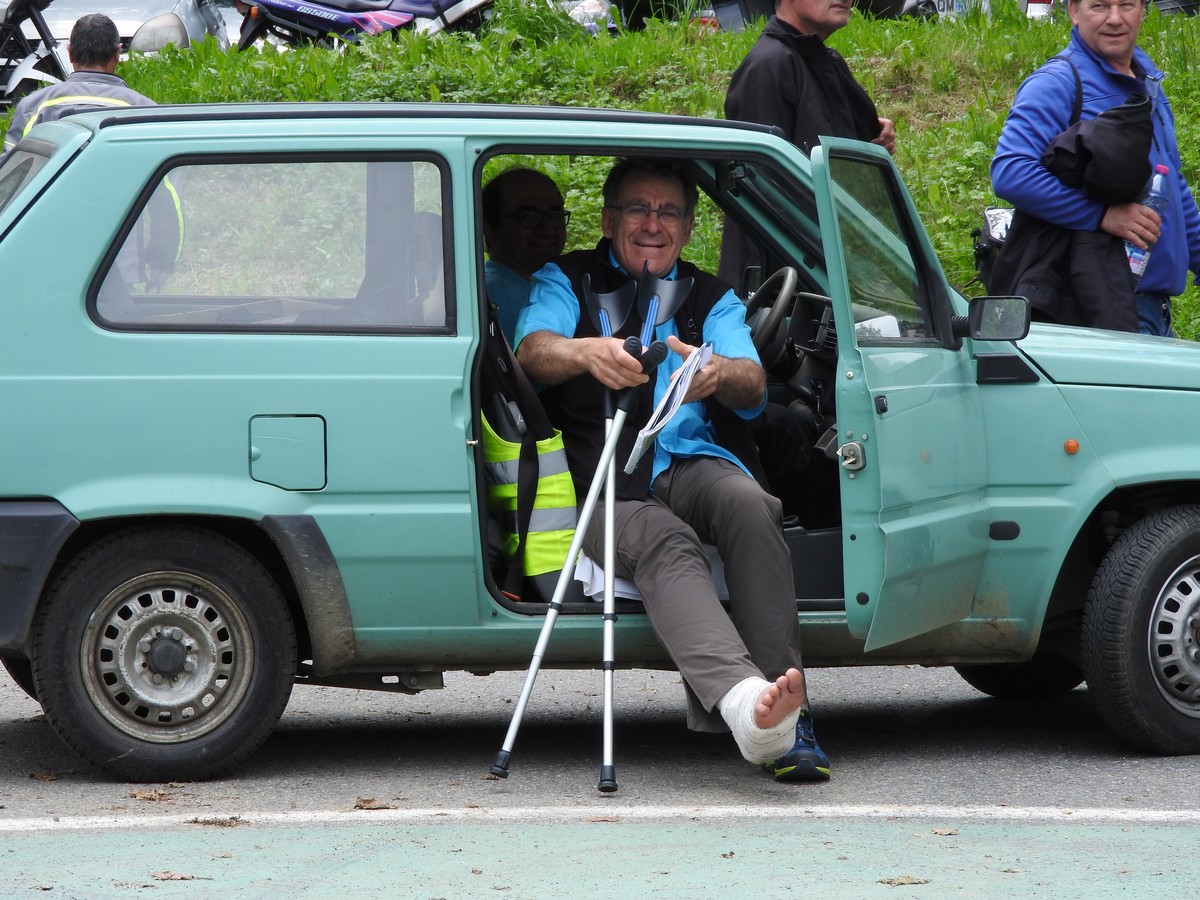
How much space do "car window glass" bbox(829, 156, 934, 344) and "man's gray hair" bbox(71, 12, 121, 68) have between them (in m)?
4.44

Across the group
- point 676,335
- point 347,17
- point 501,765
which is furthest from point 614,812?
point 347,17

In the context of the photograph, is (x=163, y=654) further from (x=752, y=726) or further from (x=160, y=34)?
(x=160, y=34)

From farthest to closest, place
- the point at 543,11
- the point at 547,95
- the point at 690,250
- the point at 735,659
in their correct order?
1. the point at 543,11
2. the point at 547,95
3. the point at 690,250
4. the point at 735,659

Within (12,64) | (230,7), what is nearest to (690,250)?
(12,64)

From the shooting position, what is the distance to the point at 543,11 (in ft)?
46.5

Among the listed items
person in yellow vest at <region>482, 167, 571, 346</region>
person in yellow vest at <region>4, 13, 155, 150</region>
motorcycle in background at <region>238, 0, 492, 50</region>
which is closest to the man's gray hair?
person in yellow vest at <region>4, 13, 155, 150</region>

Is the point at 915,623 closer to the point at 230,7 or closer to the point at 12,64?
the point at 12,64

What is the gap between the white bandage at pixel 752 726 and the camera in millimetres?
4551

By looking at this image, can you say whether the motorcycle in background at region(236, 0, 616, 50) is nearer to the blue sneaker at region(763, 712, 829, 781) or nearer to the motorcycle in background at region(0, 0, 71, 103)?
the motorcycle in background at region(0, 0, 71, 103)

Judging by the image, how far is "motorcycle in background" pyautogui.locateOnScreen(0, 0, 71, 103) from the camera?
46.6 ft

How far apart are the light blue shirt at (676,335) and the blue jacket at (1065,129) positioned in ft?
5.74

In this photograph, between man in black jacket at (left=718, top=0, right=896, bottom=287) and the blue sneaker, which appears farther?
man in black jacket at (left=718, top=0, right=896, bottom=287)

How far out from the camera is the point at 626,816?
4535 millimetres

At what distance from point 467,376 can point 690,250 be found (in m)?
6.14
